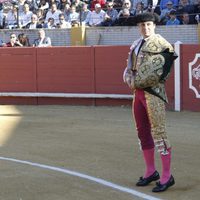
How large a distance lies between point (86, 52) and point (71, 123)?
2977 millimetres

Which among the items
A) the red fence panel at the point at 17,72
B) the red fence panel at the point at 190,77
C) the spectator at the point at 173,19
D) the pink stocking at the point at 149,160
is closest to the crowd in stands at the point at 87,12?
the spectator at the point at 173,19

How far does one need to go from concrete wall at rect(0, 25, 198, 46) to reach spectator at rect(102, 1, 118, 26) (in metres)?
0.25

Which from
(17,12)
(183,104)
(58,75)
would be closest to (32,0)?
(17,12)

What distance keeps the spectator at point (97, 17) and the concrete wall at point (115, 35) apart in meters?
0.39

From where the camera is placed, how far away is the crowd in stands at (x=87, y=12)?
12.9m

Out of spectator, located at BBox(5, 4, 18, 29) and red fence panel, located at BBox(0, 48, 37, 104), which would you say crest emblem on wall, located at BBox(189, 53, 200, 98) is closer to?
red fence panel, located at BBox(0, 48, 37, 104)

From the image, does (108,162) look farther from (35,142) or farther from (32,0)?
(32,0)

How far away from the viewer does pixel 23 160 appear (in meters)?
6.18

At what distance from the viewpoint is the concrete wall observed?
12750 mm

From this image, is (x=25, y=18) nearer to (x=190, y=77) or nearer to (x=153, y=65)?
(x=190, y=77)

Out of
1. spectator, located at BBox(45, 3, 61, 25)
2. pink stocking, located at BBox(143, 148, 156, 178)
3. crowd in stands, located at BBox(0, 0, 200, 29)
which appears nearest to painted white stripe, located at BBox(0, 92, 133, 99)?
crowd in stands, located at BBox(0, 0, 200, 29)

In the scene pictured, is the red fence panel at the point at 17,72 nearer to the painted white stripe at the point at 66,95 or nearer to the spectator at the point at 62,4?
the painted white stripe at the point at 66,95

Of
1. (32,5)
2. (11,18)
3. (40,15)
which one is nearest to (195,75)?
(40,15)

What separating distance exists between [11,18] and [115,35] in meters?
3.98
